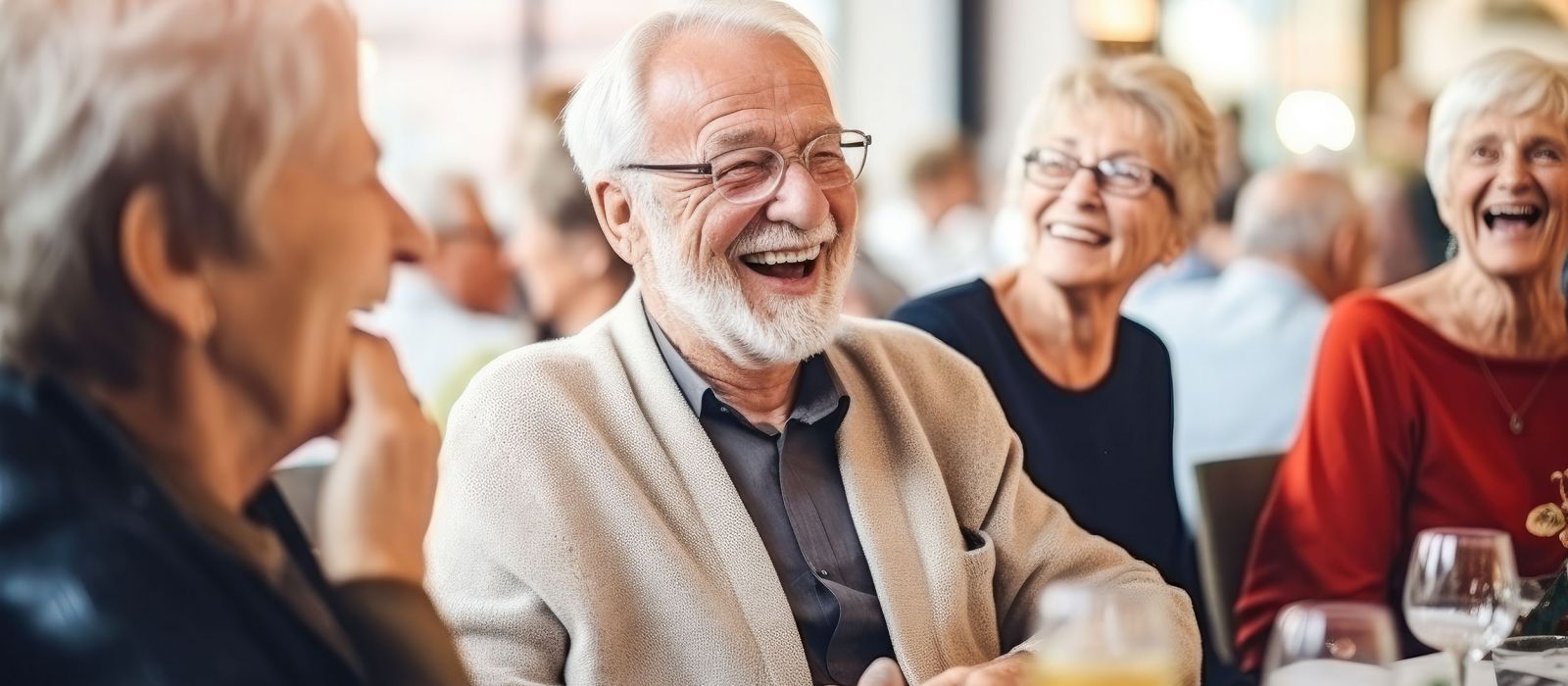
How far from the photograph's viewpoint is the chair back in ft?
8.26

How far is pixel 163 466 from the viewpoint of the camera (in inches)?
40.9

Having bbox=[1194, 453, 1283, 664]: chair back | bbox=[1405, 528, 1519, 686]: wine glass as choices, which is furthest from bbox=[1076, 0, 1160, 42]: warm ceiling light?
bbox=[1405, 528, 1519, 686]: wine glass

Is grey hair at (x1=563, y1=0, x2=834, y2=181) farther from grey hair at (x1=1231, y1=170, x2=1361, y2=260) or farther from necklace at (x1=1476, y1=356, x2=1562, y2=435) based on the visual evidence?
grey hair at (x1=1231, y1=170, x2=1361, y2=260)

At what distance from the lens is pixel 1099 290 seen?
2.71 m

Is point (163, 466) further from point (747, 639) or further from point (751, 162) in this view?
point (751, 162)

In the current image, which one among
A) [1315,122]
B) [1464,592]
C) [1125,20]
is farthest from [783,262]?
[1315,122]

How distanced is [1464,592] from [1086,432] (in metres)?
0.97

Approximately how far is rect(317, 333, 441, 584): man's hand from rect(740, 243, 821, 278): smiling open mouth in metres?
0.78

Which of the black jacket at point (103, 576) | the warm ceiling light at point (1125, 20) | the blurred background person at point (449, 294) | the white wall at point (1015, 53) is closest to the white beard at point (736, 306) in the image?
the black jacket at point (103, 576)

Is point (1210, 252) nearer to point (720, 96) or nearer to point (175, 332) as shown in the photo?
point (720, 96)

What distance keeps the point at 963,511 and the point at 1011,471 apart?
0.09 metres

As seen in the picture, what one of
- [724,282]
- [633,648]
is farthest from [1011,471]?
[633,648]

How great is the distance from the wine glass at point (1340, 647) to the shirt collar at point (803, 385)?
30.3 inches

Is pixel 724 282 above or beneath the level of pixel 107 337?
beneath
